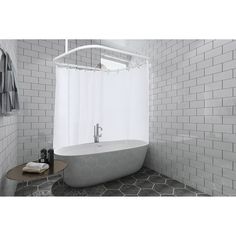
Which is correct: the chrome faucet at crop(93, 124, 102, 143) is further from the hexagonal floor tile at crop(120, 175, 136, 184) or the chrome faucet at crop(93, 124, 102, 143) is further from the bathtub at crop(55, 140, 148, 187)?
the hexagonal floor tile at crop(120, 175, 136, 184)

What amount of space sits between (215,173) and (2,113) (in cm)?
241

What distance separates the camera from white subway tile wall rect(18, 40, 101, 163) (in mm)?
2475

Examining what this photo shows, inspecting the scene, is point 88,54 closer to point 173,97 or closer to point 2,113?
point 173,97

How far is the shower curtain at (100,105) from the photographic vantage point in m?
2.68

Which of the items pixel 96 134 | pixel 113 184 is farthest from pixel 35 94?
pixel 113 184

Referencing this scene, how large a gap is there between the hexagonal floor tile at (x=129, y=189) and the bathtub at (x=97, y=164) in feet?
0.76

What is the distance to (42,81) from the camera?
2.62 m

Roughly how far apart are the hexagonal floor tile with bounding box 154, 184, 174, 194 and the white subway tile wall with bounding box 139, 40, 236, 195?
11.6 inches

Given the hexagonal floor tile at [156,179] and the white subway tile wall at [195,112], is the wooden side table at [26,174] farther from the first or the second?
the white subway tile wall at [195,112]

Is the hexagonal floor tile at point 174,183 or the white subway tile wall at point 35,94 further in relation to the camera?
the white subway tile wall at point 35,94

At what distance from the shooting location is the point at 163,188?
2215 millimetres

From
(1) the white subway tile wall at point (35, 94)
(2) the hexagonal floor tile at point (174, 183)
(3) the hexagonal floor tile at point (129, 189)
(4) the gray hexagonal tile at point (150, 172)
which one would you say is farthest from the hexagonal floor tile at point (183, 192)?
(1) the white subway tile wall at point (35, 94)

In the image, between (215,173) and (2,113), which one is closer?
(2,113)
